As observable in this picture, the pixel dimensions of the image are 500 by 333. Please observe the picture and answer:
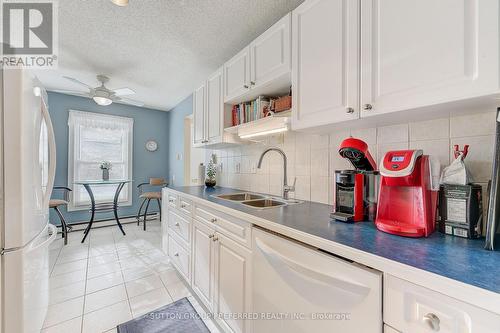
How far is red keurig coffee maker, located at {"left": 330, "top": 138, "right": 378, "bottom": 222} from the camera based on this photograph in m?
1.04

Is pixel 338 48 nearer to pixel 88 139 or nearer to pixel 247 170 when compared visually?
pixel 247 170

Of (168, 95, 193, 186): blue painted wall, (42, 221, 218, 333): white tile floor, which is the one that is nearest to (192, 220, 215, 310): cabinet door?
(42, 221, 218, 333): white tile floor

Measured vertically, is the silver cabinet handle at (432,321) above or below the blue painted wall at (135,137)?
below

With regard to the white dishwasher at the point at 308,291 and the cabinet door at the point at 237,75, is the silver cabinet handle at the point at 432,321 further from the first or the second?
the cabinet door at the point at 237,75

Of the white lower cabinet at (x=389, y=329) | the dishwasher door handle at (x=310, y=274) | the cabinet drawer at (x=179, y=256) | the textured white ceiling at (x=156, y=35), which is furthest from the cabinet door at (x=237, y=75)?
the white lower cabinet at (x=389, y=329)

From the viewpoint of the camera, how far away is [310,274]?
2.77ft

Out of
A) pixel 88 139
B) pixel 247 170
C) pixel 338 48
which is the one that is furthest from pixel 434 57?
pixel 88 139

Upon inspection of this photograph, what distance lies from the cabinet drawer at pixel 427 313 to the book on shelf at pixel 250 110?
1.44 meters

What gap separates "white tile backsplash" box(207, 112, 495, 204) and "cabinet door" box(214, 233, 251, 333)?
0.72 meters

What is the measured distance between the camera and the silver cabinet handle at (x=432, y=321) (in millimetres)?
542

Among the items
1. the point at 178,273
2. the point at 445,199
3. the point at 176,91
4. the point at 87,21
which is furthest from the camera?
the point at 176,91

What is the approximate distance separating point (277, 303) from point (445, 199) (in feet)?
2.88

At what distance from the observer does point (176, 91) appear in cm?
349

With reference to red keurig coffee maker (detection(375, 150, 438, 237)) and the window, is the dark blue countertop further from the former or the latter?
the window
